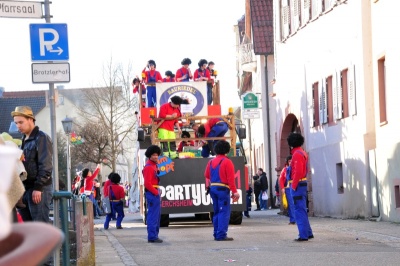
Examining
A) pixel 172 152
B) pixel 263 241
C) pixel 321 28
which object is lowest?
pixel 263 241

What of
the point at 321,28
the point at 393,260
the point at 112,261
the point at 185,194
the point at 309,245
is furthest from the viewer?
the point at 321,28

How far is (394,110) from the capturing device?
24625 millimetres

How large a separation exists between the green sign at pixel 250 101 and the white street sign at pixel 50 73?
92.8ft

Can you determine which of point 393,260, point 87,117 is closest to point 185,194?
point 393,260

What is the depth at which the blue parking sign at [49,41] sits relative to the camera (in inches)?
556

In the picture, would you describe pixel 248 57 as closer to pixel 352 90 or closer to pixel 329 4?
pixel 329 4

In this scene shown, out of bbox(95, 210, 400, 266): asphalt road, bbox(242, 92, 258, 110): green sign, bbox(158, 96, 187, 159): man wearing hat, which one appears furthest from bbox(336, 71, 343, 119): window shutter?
bbox(242, 92, 258, 110): green sign

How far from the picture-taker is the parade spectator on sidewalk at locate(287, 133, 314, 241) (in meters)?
17.5

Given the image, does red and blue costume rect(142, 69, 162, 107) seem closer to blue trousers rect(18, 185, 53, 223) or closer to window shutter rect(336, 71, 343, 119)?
Answer: window shutter rect(336, 71, 343, 119)

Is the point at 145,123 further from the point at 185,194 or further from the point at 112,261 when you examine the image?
the point at 112,261

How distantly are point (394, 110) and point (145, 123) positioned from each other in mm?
5976

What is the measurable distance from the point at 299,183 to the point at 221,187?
178cm

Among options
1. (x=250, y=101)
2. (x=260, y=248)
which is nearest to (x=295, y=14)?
(x=250, y=101)

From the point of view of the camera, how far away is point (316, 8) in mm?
33188
